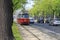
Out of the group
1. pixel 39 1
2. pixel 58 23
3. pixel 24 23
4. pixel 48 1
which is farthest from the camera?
pixel 39 1

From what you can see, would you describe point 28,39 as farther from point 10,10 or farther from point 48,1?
point 48,1

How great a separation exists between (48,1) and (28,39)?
1824 inches

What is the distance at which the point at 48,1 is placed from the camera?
205 ft

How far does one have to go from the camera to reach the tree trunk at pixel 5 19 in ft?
25.7

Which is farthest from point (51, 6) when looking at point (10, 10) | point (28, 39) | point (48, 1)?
point (10, 10)

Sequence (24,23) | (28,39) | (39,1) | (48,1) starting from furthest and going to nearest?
(39,1), (48,1), (24,23), (28,39)

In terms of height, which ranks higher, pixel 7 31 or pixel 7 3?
pixel 7 3

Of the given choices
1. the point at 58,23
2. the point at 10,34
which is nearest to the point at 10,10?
the point at 10,34

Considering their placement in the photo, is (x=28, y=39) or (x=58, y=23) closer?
(x=28, y=39)

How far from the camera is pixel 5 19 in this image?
794 centimetres

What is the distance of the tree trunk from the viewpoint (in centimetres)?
785

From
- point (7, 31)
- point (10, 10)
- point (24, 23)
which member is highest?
point (10, 10)

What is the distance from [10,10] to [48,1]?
5501 centimetres

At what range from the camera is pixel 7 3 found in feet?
26.0
